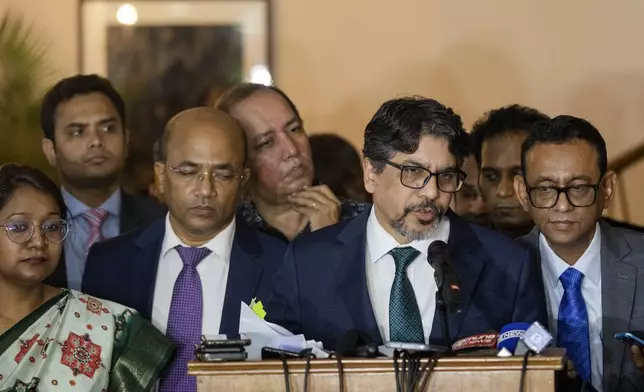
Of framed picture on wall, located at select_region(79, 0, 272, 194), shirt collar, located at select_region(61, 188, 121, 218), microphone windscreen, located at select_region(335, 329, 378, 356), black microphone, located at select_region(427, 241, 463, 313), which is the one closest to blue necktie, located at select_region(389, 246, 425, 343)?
microphone windscreen, located at select_region(335, 329, 378, 356)

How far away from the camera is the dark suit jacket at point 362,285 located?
12.5 feet

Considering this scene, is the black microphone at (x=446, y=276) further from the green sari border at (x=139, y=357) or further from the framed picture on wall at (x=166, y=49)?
the framed picture on wall at (x=166, y=49)

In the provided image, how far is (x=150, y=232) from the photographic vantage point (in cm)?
439

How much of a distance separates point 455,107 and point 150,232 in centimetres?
263

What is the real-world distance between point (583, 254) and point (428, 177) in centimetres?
75

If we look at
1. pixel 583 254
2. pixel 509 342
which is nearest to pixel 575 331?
pixel 583 254

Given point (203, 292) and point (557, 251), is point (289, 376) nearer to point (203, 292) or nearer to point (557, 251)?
point (203, 292)

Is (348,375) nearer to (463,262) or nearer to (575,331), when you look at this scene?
(463,262)

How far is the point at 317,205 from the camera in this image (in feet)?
15.1

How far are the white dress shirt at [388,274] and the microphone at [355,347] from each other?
36 centimetres

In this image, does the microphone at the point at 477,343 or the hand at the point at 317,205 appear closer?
the microphone at the point at 477,343

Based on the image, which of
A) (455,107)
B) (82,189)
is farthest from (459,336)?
(455,107)

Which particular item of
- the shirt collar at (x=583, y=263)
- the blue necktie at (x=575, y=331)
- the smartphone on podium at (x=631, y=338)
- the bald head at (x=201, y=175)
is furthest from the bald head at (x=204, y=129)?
the smartphone on podium at (x=631, y=338)

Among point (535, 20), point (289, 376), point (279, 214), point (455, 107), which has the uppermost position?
point (535, 20)
